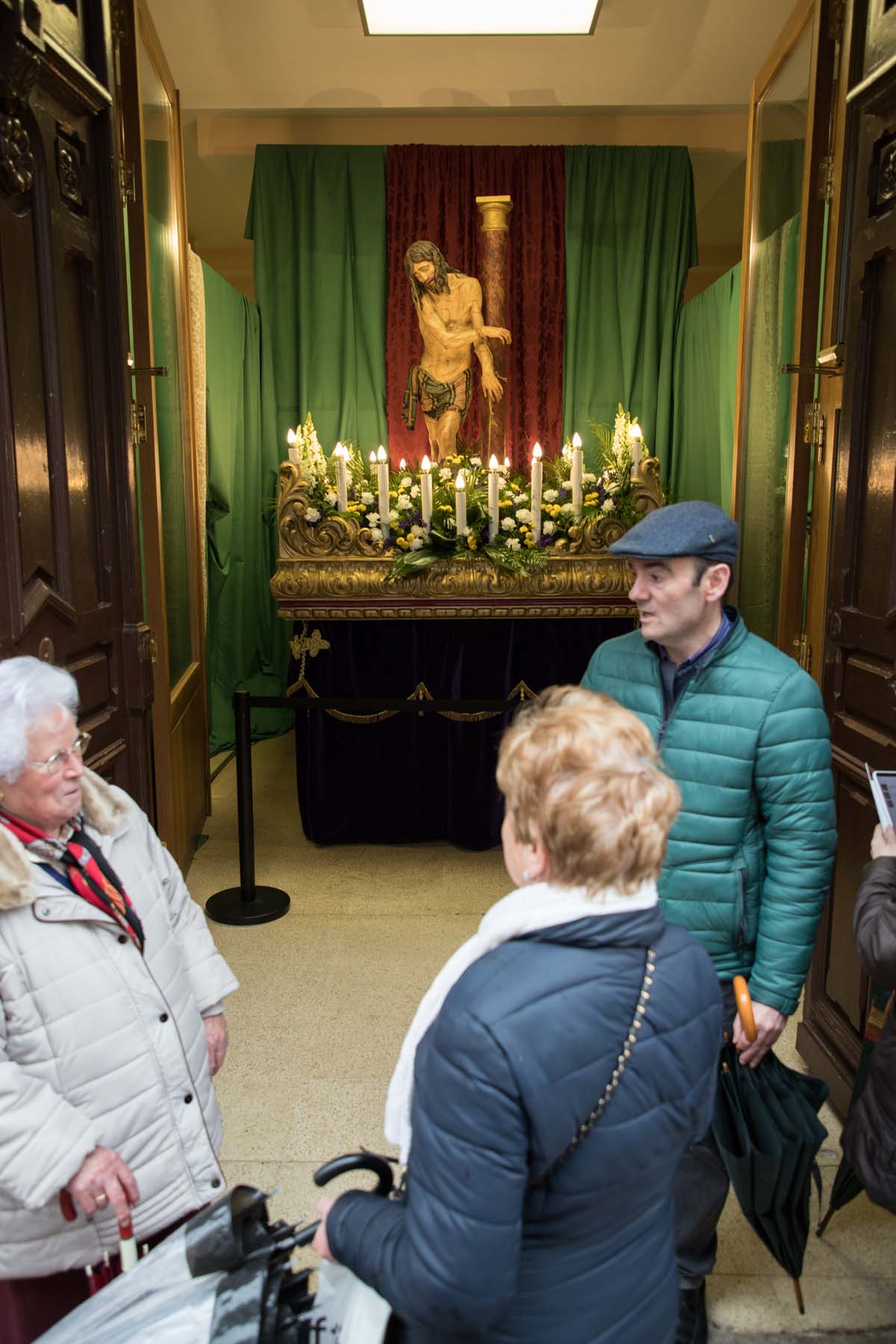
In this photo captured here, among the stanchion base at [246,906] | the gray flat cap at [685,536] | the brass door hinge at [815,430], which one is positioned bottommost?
the stanchion base at [246,906]

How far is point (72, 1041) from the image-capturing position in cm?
137

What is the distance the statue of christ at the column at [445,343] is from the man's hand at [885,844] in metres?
3.94

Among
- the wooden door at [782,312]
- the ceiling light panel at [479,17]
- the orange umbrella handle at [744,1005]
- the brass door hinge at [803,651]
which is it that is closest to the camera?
the orange umbrella handle at [744,1005]

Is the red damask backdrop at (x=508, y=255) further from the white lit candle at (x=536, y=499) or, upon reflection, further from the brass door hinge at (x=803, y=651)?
the brass door hinge at (x=803, y=651)

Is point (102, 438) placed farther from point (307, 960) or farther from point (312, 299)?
point (312, 299)

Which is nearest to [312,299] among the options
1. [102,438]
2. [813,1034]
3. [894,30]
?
[102,438]

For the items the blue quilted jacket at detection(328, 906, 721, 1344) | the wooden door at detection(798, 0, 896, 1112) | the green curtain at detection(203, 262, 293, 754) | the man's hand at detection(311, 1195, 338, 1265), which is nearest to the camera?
the blue quilted jacket at detection(328, 906, 721, 1344)

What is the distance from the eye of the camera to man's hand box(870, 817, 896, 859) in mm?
1628

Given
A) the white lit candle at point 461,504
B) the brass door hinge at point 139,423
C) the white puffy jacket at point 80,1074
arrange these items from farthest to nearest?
the white lit candle at point 461,504
the brass door hinge at point 139,423
the white puffy jacket at point 80,1074

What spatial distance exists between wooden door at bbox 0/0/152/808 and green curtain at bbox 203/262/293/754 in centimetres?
298

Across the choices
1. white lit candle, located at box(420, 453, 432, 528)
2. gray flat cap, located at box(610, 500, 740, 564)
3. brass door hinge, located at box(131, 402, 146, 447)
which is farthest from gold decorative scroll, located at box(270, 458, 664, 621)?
gray flat cap, located at box(610, 500, 740, 564)

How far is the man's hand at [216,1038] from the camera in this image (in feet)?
5.83

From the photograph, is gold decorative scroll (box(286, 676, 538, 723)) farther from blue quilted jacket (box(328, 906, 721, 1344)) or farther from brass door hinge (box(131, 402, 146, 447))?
blue quilted jacket (box(328, 906, 721, 1344))

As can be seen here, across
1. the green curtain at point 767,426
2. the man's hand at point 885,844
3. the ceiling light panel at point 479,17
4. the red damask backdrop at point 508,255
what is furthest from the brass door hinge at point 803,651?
the red damask backdrop at point 508,255
